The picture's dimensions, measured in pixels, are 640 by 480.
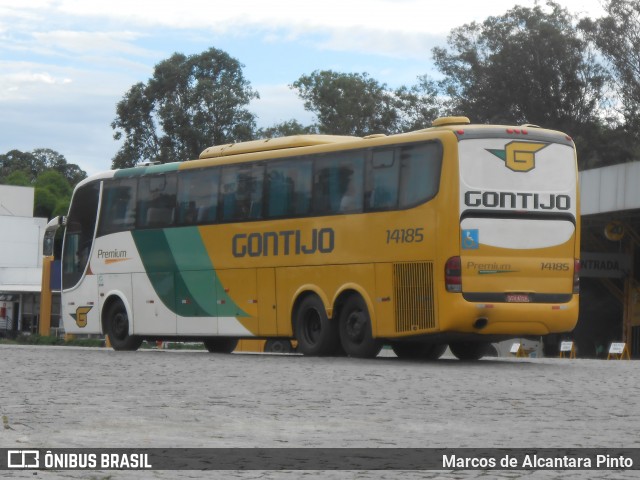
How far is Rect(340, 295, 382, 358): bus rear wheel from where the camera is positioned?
2181 centimetres

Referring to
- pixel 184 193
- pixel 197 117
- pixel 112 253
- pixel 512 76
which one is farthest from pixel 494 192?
pixel 197 117

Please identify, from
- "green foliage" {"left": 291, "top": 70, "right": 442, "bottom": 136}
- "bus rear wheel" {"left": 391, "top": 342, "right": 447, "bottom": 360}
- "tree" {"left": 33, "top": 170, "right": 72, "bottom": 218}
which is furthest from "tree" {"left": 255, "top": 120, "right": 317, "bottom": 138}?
"bus rear wheel" {"left": 391, "top": 342, "right": 447, "bottom": 360}

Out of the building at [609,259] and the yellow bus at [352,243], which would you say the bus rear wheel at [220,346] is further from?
the building at [609,259]

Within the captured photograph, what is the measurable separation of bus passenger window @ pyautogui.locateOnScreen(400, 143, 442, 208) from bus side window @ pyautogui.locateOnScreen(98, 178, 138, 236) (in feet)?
24.4

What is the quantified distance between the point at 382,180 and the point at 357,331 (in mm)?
2369

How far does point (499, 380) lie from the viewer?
55.3 ft

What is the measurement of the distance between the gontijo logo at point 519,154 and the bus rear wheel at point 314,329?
387 cm

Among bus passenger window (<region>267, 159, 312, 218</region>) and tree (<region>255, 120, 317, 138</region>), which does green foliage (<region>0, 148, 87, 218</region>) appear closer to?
tree (<region>255, 120, 317, 138</region>)

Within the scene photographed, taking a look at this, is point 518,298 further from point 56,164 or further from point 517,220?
point 56,164

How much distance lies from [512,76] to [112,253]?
55.6m

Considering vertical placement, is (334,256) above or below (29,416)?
above

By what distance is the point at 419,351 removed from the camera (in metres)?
24.4

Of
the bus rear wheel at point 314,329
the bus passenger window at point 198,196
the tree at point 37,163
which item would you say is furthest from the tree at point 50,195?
the bus rear wheel at point 314,329

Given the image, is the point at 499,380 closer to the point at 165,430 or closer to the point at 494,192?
the point at 494,192
